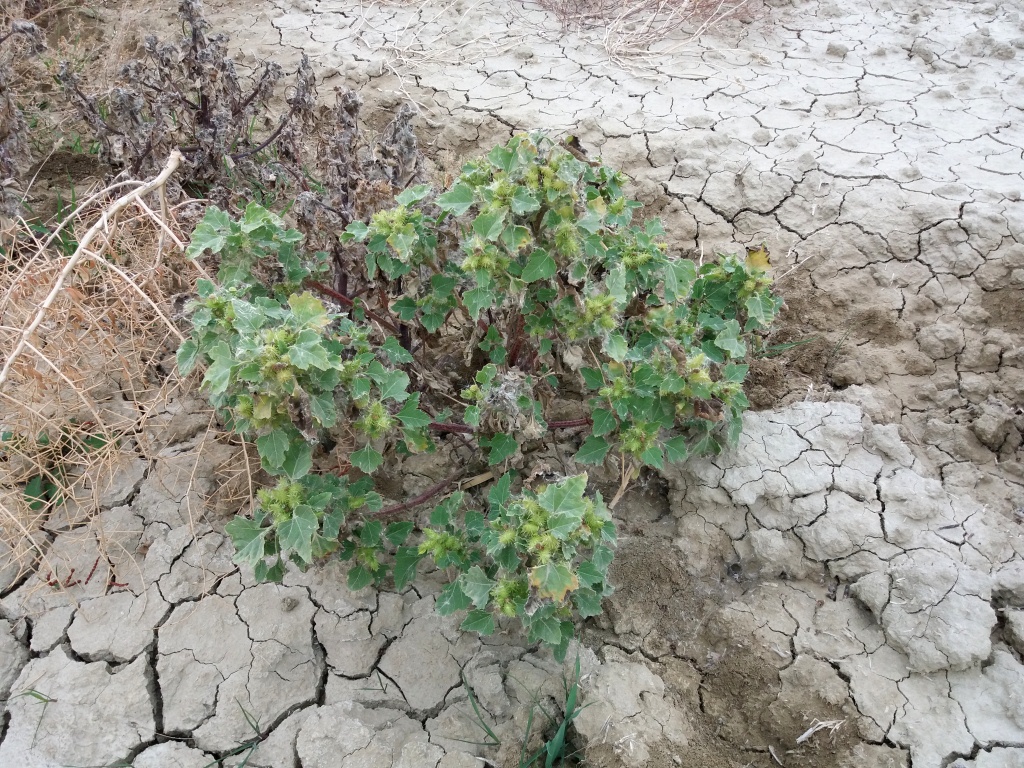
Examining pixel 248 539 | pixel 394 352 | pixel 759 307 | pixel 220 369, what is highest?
pixel 220 369

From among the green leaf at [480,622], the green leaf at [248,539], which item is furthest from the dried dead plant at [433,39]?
the green leaf at [480,622]

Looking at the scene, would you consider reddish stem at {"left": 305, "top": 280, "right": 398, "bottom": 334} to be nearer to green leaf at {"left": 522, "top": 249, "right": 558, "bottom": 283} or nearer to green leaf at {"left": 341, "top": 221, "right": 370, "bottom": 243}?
green leaf at {"left": 341, "top": 221, "right": 370, "bottom": 243}

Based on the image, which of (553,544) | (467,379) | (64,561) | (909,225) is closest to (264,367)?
(553,544)

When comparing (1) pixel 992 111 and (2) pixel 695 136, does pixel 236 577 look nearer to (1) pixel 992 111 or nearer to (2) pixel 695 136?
(2) pixel 695 136

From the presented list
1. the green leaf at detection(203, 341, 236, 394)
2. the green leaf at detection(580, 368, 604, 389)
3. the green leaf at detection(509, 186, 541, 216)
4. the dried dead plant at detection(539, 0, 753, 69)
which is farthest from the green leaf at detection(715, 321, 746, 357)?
the dried dead plant at detection(539, 0, 753, 69)

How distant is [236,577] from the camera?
223cm

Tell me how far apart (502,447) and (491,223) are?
0.63 metres

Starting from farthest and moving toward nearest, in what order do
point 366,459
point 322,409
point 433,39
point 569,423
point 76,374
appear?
point 433,39
point 76,374
point 569,423
point 366,459
point 322,409

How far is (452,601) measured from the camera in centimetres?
177

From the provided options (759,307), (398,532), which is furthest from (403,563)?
(759,307)

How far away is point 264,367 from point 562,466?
119 cm

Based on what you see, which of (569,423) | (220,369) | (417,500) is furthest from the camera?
(569,423)

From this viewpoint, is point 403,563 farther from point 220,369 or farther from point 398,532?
point 220,369

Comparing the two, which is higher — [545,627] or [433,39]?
[433,39]
